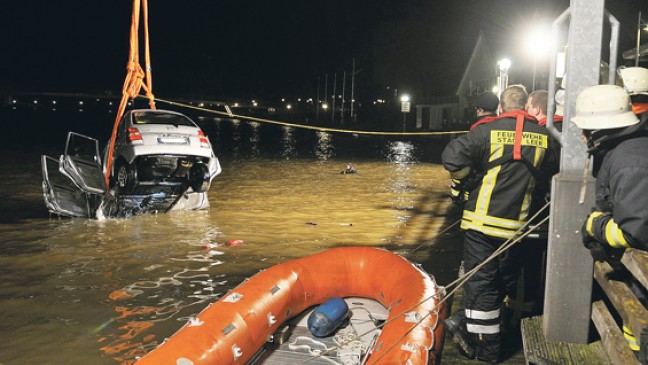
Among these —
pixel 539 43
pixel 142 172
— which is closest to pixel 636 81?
pixel 539 43

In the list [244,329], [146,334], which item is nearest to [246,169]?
[146,334]

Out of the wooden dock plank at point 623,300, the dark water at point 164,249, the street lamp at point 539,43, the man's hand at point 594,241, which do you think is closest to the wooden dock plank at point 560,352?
the wooden dock plank at point 623,300

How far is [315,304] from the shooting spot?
579 cm

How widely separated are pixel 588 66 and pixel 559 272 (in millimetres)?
1450

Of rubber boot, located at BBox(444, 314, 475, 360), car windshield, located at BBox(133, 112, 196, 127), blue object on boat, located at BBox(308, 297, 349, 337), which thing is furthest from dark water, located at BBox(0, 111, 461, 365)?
rubber boot, located at BBox(444, 314, 475, 360)

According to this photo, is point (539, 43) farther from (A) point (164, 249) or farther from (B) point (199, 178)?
(A) point (164, 249)

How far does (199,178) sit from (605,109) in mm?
9368

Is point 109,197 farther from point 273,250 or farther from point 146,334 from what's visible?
point 146,334

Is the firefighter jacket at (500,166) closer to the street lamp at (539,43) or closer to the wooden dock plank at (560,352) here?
the wooden dock plank at (560,352)

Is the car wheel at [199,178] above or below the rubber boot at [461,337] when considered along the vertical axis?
above

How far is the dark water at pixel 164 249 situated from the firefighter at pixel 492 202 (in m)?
3.00

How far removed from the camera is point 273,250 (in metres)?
9.10

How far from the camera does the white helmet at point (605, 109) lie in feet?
11.1

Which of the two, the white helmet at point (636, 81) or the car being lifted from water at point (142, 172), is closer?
the white helmet at point (636, 81)
